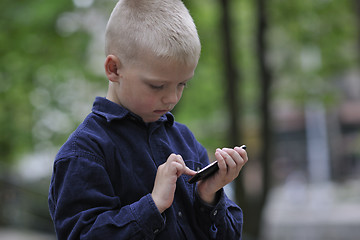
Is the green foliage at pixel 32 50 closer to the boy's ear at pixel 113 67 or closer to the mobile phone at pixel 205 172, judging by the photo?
the boy's ear at pixel 113 67

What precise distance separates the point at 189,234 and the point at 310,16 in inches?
317

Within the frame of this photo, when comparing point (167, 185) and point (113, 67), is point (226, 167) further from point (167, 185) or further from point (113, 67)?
point (113, 67)

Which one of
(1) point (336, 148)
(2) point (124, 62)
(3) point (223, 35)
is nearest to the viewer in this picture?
(2) point (124, 62)

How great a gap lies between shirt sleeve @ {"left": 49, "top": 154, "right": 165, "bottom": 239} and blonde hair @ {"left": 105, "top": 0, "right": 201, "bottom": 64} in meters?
0.38

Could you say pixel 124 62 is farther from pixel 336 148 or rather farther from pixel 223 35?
pixel 336 148

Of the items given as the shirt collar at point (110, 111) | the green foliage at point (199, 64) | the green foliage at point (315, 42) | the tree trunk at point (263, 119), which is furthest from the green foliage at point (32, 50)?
the shirt collar at point (110, 111)

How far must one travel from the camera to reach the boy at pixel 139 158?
139 centimetres

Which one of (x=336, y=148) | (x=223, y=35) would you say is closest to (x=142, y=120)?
(x=223, y=35)

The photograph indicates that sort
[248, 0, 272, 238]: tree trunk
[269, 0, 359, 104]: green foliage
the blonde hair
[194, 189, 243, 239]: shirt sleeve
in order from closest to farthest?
the blonde hair, [194, 189, 243, 239]: shirt sleeve, [248, 0, 272, 238]: tree trunk, [269, 0, 359, 104]: green foliage

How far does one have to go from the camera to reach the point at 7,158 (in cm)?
1240

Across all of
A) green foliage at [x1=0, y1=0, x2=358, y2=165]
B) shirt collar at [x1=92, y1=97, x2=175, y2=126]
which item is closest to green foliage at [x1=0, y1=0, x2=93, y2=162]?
green foliage at [x1=0, y1=0, x2=358, y2=165]

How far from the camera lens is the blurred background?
744cm

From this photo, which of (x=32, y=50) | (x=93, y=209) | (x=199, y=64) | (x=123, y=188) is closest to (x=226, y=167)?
(x=123, y=188)

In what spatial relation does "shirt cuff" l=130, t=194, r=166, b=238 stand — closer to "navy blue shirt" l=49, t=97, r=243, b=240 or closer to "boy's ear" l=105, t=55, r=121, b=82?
"navy blue shirt" l=49, t=97, r=243, b=240
